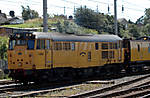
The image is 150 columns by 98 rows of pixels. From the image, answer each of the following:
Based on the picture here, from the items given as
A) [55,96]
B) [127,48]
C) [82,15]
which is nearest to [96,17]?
[82,15]

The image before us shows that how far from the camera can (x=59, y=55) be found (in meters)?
18.2

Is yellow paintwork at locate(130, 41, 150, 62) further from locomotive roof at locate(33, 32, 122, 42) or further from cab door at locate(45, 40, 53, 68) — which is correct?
cab door at locate(45, 40, 53, 68)

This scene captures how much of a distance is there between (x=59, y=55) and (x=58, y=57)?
6.5 inches

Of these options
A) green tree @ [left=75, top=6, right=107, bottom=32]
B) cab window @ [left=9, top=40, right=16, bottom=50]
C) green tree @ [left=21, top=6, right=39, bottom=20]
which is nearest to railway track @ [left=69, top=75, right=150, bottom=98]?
cab window @ [left=9, top=40, right=16, bottom=50]

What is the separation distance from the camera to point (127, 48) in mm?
24875

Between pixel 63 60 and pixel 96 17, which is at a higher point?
pixel 96 17

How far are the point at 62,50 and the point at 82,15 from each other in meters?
42.0

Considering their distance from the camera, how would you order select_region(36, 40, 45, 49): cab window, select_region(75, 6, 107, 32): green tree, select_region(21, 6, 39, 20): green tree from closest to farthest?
select_region(36, 40, 45, 49): cab window
select_region(75, 6, 107, 32): green tree
select_region(21, 6, 39, 20): green tree

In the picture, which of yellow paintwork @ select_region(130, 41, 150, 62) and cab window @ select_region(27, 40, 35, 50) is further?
yellow paintwork @ select_region(130, 41, 150, 62)

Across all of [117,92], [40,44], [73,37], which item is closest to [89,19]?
[73,37]

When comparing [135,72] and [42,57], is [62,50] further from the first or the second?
[135,72]

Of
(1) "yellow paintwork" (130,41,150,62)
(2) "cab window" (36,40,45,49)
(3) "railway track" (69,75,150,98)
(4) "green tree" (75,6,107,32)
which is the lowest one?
(3) "railway track" (69,75,150,98)

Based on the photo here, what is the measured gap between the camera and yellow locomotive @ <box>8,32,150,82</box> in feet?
54.9

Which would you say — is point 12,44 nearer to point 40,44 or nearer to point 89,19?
point 40,44
